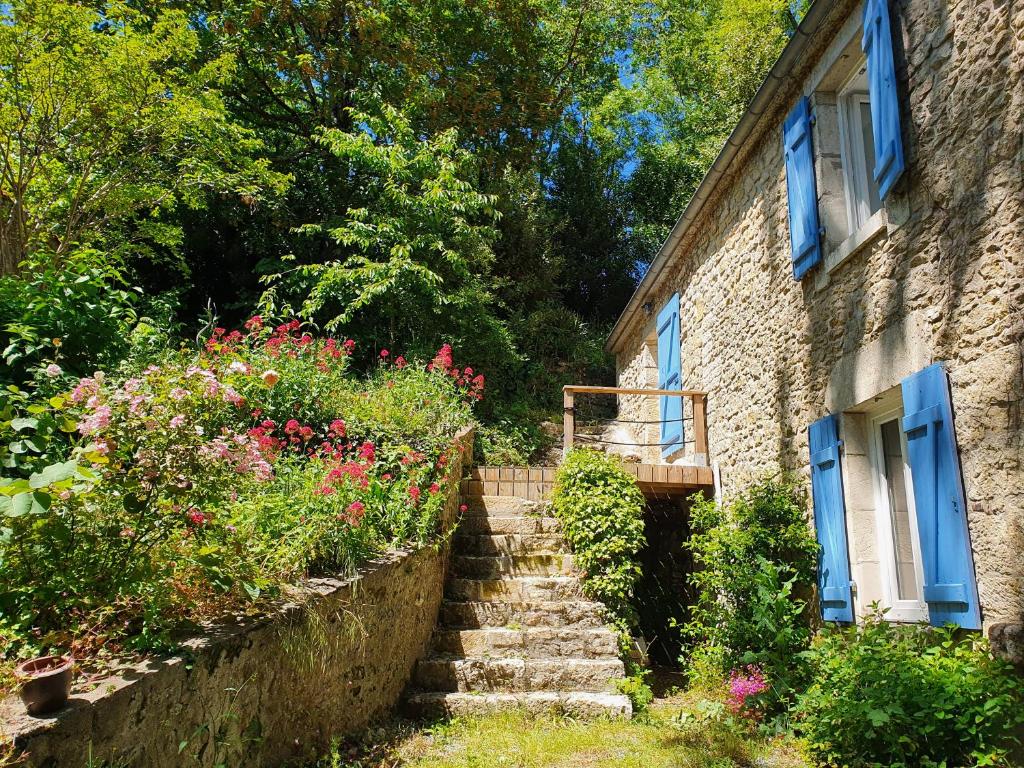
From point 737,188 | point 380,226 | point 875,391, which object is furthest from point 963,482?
point 380,226

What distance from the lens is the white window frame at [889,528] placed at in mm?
3965

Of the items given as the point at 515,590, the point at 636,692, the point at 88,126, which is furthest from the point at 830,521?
the point at 88,126

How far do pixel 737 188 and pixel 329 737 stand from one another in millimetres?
5851

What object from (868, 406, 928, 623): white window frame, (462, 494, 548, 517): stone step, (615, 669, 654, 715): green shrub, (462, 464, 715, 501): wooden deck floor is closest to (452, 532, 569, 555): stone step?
(462, 494, 548, 517): stone step

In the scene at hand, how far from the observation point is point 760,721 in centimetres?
450

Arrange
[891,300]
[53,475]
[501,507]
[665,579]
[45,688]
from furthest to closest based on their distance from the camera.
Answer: [665,579]
[501,507]
[891,300]
[53,475]
[45,688]

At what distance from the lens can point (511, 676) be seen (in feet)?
16.4

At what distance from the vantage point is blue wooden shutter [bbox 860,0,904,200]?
3.94 meters

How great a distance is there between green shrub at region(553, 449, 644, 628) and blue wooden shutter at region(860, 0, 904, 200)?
3.27m

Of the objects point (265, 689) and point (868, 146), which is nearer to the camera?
point (265, 689)

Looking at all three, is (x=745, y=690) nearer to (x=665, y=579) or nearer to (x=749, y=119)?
(x=665, y=579)

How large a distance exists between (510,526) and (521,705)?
2219 mm

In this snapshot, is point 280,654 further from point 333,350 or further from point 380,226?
point 380,226

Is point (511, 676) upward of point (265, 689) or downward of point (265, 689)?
downward
